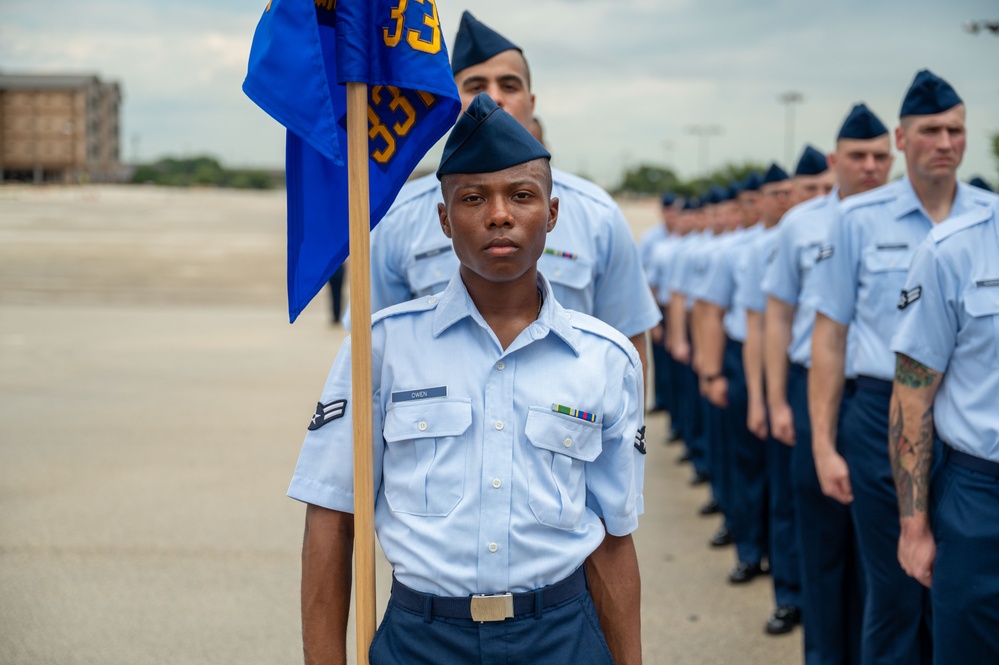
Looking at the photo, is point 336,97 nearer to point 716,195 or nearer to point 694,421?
point 694,421

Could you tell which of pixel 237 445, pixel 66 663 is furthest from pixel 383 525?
pixel 237 445

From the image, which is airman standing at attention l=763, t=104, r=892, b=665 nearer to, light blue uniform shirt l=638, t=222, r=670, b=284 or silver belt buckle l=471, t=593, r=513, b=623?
silver belt buckle l=471, t=593, r=513, b=623

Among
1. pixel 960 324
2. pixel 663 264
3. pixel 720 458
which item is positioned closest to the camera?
pixel 960 324

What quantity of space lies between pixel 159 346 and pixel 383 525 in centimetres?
1274

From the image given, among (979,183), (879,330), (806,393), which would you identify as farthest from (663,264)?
(879,330)

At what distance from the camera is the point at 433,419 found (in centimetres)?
204

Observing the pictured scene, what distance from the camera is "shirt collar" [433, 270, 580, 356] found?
2.11 m

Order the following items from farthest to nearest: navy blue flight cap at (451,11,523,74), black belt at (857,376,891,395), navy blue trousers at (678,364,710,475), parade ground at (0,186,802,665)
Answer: navy blue trousers at (678,364,710,475), parade ground at (0,186,802,665), black belt at (857,376,891,395), navy blue flight cap at (451,11,523,74)

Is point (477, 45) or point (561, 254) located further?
point (477, 45)

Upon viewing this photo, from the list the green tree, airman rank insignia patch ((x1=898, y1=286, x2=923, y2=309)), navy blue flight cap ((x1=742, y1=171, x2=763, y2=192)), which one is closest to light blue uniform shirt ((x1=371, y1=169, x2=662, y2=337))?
airman rank insignia patch ((x1=898, y1=286, x2=923, y2=309))

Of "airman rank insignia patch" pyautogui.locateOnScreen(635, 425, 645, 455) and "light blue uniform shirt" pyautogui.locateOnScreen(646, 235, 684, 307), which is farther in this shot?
"light blue uniform shirt" pyautogui.locateOnScreen(646, 235, 684, 307)

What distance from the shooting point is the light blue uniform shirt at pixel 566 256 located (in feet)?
10.1

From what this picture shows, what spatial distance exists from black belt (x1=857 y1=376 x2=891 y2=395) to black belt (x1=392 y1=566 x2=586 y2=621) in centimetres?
211

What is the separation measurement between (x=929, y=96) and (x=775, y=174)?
3.35 metres
